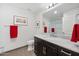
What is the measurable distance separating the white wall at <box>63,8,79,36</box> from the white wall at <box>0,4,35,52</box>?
1.81 metres

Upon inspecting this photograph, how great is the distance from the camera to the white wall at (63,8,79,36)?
135 inches

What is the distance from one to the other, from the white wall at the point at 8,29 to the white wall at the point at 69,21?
181 centimetres

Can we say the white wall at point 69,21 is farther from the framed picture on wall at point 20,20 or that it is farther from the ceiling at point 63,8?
the framed picture on wall at point 20,20

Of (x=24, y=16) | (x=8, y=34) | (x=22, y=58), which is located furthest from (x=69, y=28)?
(x=22, y=58)

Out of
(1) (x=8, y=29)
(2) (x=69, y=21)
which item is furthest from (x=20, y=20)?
(2) (x=69, y=21)

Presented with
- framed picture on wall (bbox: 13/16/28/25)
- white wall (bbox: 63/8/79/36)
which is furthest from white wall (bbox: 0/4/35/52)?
white wall (bbox: 63/8/79/36)

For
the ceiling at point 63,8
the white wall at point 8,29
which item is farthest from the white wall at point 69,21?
the white wall at point 8,29

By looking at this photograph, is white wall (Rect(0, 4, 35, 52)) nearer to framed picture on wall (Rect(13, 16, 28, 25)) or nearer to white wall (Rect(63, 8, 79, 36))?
framed picture on wall (Rect(13, 16, 28, 25))

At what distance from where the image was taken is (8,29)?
3396 mm

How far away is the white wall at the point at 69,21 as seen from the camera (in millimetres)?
3439

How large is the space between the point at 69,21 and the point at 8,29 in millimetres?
2472

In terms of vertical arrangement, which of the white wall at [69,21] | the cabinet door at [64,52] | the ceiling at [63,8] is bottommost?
the cabinet door at [64,52]

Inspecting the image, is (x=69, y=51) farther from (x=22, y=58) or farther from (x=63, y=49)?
(x=22, y=58)

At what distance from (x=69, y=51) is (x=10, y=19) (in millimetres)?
2770
